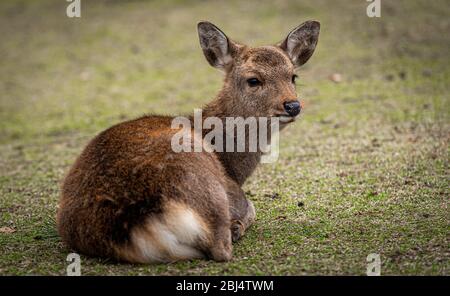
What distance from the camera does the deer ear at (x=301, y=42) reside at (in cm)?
653

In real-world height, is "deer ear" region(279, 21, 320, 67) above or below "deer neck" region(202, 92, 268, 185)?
above

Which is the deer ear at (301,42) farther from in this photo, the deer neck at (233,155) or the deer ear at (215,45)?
the deer neck at (233,155)

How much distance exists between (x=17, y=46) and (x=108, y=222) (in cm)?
1152

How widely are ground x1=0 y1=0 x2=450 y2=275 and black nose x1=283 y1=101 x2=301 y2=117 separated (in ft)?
3.17

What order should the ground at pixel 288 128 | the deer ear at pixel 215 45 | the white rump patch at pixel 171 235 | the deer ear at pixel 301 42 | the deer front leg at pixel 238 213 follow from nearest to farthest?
the white rump patch at pixel 171 235
the ground at pixel 288 128
the deer front leg at pixel 238 213
the deer ear at pixel 215 45
the deer ear at pixel 301 42

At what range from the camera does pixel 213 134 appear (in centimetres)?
604

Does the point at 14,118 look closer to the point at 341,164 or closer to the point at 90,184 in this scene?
the point at 341,164

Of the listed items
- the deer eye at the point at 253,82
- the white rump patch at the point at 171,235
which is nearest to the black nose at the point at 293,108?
the deer eye at the point at 253,82

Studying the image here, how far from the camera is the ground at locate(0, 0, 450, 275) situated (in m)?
5.18

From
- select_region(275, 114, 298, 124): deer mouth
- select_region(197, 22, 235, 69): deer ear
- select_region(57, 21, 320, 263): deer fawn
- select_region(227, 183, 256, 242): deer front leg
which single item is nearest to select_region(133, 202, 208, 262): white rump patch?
select_region(57, 21, 320, 263): deer fawn

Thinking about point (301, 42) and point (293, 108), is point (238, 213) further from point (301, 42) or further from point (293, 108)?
point (301, 42)

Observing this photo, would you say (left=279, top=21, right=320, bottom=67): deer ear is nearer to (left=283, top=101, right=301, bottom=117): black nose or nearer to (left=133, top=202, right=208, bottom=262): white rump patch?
(left=283, top=101, right=301, bottom=117): black nose

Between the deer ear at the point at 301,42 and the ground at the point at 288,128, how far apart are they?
136 centimetres

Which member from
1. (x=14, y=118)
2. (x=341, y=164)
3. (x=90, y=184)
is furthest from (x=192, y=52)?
(x=90, y=184)
